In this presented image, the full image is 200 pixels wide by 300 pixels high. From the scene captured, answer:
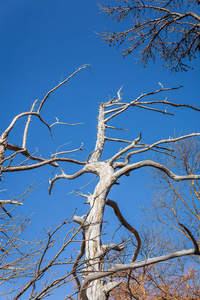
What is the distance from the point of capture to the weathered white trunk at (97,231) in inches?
170

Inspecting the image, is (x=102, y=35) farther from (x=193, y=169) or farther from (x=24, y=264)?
(x=193, y=169)

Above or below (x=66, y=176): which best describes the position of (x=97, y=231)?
below

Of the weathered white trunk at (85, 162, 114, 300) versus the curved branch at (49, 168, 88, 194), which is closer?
the weathered white trunk at (85, 162, 114, 300)

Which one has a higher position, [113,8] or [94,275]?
[113,8]

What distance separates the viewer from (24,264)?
3592 millimetres

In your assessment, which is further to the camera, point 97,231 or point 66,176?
point 66,176

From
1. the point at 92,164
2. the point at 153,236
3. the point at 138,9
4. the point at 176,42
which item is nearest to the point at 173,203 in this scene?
the point at 153,236

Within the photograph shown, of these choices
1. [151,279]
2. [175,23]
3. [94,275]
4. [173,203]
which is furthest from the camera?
[173,203]

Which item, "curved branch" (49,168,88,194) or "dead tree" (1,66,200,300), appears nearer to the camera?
"dead tree" (1,66,200,300)

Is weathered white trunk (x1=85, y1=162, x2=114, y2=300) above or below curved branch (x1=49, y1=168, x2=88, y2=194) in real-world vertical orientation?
below

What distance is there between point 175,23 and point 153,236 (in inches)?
265

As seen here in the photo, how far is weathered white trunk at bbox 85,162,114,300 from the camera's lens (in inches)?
170

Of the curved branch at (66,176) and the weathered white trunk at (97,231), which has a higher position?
the curved branch at (66,176)

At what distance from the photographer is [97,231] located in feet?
16.6
